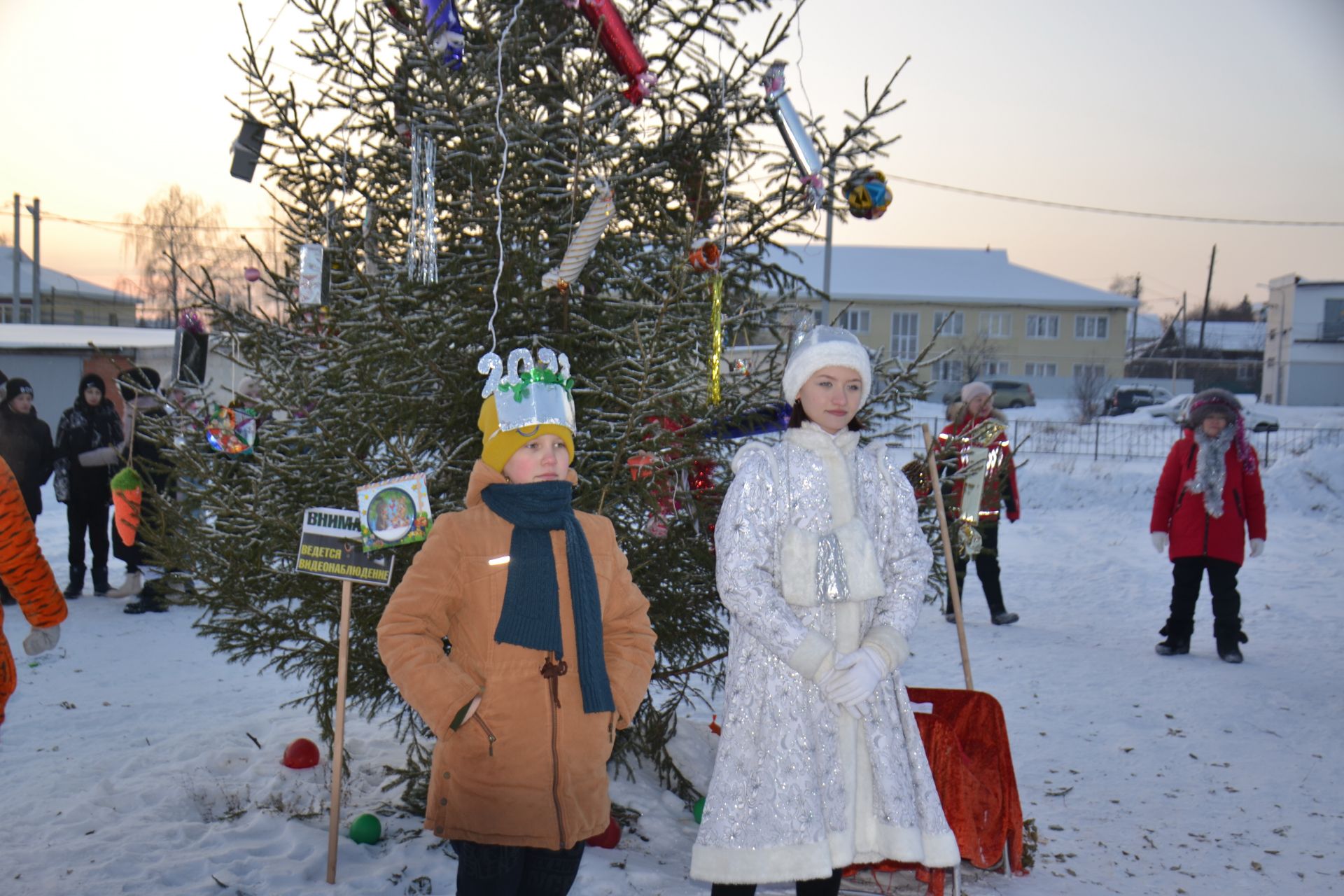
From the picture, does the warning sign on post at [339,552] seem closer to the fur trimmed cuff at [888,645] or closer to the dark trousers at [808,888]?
the dark trousers at [808,888]

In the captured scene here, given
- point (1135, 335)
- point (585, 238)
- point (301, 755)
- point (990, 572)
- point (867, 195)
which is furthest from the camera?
point (1135, 335)

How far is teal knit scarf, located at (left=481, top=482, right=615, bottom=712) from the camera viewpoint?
2.68 m

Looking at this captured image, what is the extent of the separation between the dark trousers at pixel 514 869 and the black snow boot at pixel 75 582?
7756mm

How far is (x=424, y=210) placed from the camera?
4.09m

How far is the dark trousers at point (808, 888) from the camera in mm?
2984

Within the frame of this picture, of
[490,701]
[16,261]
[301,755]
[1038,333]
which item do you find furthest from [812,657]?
[1038,333]

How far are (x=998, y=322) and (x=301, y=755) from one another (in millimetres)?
44719

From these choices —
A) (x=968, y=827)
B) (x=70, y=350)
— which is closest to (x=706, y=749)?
(x=968, y=827)

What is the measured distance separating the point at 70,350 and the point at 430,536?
69.6ft

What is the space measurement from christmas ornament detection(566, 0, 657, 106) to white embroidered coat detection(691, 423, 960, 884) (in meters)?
1.85

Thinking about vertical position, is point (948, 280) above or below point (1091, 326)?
above

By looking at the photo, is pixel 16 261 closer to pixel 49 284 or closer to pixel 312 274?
pixel 49 284

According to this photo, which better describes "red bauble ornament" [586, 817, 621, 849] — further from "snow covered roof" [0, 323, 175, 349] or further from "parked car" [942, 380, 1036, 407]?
"parked car" [942, 380, 1036, 407]

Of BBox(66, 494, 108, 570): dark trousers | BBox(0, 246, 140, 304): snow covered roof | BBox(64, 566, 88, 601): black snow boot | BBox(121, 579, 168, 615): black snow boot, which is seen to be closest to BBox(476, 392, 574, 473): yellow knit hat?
BBox(121, 579, 168, 615): black snow boot
